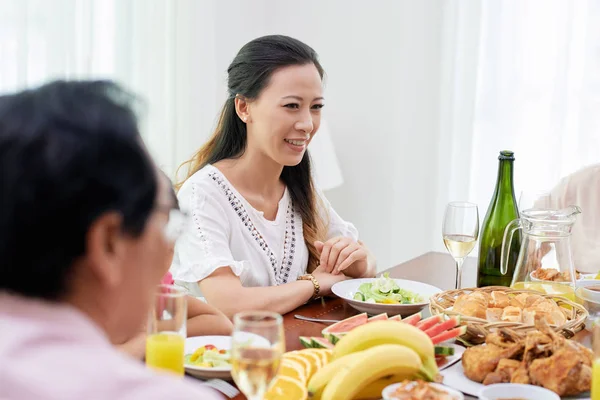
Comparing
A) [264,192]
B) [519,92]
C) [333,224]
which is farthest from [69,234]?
[519,92]

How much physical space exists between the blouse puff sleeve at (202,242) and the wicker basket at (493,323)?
577mm

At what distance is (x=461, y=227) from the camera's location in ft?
5.97

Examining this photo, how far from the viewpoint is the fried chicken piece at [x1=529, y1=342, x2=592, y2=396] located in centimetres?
117

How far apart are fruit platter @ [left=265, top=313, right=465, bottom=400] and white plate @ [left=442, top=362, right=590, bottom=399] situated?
0.02 metres

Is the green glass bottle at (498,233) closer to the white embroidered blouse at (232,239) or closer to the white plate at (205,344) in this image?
the white embroidered blouse at (232,239)

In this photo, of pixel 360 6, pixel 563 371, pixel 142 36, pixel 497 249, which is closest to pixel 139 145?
pixel 563 371

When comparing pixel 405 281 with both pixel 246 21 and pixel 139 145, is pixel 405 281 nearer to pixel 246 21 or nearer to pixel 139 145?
pixel 139 145

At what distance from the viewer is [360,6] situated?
157 inches

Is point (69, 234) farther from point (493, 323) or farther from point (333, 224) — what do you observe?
point (333, 224)

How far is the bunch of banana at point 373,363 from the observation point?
1117 mm

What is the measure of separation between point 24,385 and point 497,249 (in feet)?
5.43

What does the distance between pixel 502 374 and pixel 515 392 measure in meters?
0.09

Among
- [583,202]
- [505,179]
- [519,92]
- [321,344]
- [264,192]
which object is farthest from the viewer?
[519,92]

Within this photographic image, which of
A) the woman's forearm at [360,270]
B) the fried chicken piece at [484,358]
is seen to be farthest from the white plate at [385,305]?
the fried chicken piece at [484,358]
